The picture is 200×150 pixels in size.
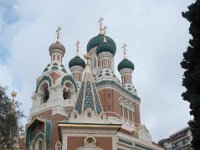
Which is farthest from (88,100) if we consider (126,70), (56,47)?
(126,70)

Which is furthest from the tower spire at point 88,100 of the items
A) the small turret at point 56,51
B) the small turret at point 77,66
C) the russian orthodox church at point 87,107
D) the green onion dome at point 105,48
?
the small turret at point 77,66

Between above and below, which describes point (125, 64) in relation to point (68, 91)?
above

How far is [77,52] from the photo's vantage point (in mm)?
32656

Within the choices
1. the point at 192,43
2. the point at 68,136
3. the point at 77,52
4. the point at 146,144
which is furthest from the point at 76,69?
the point at 192,43

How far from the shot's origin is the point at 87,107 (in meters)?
18.7

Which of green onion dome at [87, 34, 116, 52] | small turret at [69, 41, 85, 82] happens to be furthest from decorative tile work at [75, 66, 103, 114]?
green onion dome at [87, 34, 116, 52]

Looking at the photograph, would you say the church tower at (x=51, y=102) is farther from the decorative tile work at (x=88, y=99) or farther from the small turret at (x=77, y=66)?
the decorative tile work at (x=88, y=99)

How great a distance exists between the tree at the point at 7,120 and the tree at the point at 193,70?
6.40m

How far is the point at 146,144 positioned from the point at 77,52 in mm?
10759

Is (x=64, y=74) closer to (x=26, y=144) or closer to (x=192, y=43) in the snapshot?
(x=26, y=144)

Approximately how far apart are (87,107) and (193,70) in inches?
316

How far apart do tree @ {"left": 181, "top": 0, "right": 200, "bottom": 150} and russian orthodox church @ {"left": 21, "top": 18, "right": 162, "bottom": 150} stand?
6.48 metres

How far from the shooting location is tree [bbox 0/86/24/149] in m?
13.6

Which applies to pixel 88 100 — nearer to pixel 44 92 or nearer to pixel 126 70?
pixel 44 92
